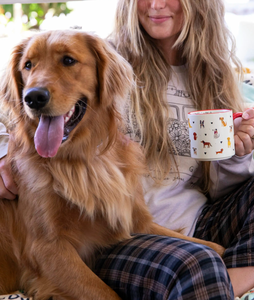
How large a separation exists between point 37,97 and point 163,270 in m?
0.66

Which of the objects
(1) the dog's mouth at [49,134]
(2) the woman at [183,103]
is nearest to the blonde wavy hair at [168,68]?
(2) the woman at [183,103]

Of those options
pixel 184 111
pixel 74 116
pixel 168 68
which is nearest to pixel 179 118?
pixel 184 111

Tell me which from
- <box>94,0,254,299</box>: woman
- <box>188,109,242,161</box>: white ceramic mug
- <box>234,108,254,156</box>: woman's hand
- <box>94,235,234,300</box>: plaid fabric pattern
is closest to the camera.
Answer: <box>94,235,234,300</box>: plaid fabric pattern

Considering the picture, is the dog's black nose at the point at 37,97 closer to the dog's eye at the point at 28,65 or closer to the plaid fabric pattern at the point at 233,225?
the dog's eye at the point at 28,65

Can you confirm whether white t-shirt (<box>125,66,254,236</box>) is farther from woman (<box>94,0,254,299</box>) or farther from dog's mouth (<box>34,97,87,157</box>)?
dog's mouth (<box>34,97,87,157</box>)

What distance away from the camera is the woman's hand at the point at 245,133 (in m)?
1.64

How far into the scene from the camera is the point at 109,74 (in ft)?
4.66

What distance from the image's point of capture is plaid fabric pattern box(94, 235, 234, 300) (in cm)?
114

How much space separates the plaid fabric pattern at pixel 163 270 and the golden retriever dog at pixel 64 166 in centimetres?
6

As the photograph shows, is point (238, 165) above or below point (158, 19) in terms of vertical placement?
below

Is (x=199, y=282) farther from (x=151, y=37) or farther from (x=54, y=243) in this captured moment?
(x=151, y=37)

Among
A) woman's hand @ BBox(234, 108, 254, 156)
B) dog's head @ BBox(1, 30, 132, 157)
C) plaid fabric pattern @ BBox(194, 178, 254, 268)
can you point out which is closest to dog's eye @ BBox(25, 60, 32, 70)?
dog's head @ BBox(1, 30, 132, 157)

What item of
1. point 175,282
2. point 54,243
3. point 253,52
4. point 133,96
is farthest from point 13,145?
point 253,52

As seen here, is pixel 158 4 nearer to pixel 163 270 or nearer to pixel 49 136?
pixel 49 136
